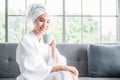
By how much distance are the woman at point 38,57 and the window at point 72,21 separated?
1.28 m

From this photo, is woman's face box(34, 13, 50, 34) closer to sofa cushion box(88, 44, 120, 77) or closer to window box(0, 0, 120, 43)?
sofa cushion box(88, 44, 120, 77)

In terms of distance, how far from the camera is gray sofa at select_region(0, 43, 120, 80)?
265cm

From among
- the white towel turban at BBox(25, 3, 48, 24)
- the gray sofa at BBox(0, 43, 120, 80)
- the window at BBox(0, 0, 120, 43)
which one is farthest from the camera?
the window at BBox(0, 0, 120, 43)

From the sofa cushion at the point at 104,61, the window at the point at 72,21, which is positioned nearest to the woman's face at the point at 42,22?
the sofa cushion at the point at 104,61

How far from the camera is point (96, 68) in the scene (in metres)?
2.69

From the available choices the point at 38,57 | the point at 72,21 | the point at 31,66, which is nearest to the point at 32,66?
the point at 31,66

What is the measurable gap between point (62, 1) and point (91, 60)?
1.13 metres

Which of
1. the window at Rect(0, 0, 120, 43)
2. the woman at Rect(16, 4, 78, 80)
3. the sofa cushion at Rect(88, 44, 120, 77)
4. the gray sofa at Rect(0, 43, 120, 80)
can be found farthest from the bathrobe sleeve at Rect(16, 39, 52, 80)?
the window at Rect(0, 0, 120, 43)

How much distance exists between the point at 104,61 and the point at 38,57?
0.99 m

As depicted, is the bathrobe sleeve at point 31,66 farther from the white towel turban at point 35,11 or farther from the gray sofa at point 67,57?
the gray sofa at point 67,57

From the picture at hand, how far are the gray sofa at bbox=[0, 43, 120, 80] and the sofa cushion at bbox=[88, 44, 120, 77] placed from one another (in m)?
0.08

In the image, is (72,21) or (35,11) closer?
(35,11)

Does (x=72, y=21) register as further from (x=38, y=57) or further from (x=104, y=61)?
(x=38, y=57)

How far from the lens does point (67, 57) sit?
9.09 ft
